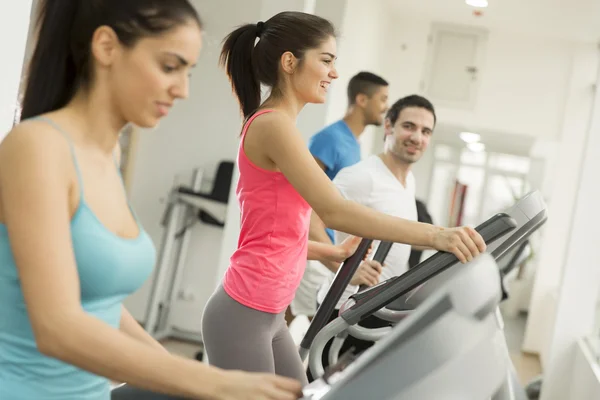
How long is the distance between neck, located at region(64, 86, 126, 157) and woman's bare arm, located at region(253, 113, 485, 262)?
534 millimetres

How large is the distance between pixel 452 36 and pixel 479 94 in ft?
1.95

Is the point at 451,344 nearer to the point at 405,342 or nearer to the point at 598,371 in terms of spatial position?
the point at 405,342

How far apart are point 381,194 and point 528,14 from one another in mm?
4957

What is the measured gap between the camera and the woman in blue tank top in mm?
887

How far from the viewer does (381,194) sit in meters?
2.69

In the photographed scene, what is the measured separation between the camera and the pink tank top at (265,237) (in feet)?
5.66

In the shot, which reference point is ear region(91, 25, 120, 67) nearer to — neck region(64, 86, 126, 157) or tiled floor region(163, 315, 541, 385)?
neck region(64, 86, 126, 157)

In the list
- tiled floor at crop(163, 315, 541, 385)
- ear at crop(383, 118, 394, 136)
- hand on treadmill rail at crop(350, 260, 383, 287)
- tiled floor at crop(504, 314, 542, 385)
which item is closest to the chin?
hand on treadmill rail at crop(350, 260, 383, 287)

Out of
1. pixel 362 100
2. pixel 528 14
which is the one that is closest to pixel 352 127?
pixel 362 100

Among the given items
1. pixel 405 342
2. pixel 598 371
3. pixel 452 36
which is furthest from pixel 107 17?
pixel 452 36

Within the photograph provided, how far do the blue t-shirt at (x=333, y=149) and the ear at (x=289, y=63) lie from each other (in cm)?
158

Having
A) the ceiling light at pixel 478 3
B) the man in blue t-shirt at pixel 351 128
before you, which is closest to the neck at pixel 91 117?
the man in blue t-shirt at pixel 351 128

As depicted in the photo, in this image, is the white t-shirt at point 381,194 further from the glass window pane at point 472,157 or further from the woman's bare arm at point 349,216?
the glass window pane at point 472,157

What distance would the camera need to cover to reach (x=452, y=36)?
315 inches
